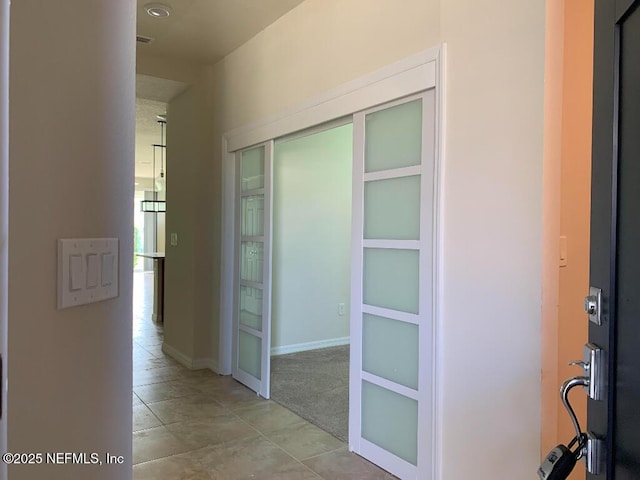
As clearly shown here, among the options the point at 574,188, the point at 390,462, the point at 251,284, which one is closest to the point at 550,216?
the point at 574,188

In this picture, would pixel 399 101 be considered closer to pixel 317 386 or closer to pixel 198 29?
pixel 198 29

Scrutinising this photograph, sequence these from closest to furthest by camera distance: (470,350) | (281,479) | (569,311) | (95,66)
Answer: (95,66) → (470,350) → (569,311) → (281,479)

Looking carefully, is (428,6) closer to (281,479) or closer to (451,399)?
(451,399)

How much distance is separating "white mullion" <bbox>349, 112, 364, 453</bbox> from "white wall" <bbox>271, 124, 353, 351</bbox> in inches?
84.7

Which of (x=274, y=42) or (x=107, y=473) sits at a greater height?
(x=274, y=42)

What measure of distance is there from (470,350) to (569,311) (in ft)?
1.78

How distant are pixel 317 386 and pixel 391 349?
1566 mm

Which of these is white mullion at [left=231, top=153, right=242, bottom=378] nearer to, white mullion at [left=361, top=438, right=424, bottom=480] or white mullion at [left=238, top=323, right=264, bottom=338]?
white mullion at [left=238, top=323, right=264, bottom=338]

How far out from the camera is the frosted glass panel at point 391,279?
2.33 m

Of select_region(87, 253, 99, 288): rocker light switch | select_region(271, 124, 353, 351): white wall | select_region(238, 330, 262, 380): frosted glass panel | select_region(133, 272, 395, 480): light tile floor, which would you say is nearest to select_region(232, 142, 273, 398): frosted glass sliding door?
select_region(238, 330, 262, 380): frosted glass panel

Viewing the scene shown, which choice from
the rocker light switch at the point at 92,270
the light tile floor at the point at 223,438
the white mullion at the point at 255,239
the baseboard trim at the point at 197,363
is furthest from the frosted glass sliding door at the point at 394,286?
the baseboard trim at the point at 197,363

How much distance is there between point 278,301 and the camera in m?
4.79

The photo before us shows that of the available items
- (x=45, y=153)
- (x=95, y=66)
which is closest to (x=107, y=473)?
(x=45, y=153)

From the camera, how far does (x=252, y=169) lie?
385 centimetres
